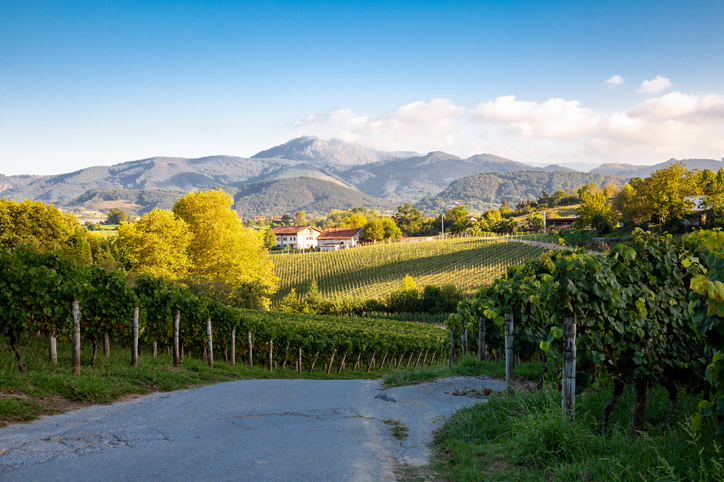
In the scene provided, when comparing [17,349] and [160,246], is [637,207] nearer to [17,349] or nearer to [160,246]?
[160,246]

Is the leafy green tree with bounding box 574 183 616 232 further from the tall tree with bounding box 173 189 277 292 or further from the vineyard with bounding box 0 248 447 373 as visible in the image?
the vineyard with bounding box 0 248 447 373

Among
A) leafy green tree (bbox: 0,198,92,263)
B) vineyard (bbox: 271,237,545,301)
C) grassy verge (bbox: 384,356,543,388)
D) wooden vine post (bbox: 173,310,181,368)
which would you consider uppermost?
leafy green tree (bbox: 0,198,92,263)

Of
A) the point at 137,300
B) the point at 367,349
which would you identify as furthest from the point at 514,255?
the point at 137,300

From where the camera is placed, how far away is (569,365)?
487cm

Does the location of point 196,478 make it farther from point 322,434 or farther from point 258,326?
point 258,326

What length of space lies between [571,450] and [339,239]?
128 metres

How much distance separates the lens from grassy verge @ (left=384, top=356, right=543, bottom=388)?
32.7 ft

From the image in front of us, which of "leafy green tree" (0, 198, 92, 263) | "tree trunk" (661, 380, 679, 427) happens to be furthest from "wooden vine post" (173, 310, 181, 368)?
"leafy green tree" (0, 198, 92, 263)

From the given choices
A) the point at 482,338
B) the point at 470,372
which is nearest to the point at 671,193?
the point at 482,338

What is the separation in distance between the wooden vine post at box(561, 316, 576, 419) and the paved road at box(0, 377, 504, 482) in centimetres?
170

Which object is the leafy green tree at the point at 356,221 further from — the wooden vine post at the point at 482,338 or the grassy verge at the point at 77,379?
the grassy verge at the point at 77,379

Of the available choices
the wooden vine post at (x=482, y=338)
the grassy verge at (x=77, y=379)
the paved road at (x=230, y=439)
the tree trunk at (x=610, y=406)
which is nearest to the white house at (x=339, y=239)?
the wooden vine post at (x=482, y=338)

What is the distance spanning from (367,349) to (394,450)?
1754cm

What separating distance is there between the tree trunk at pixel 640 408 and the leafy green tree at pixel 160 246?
2468 cm
